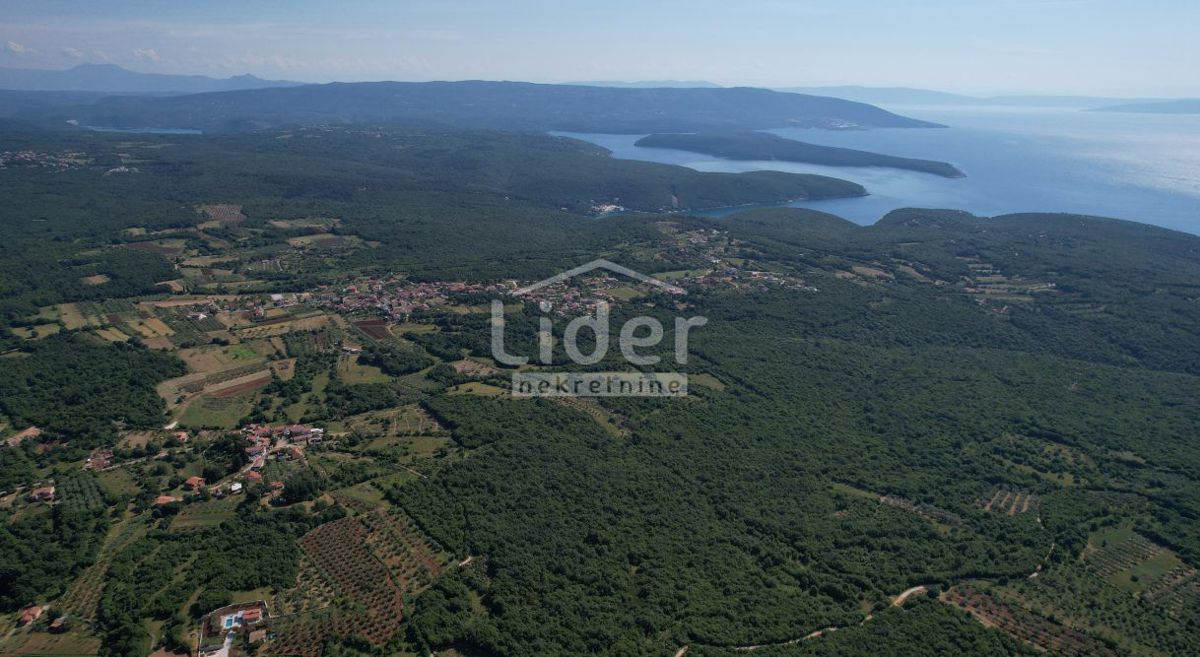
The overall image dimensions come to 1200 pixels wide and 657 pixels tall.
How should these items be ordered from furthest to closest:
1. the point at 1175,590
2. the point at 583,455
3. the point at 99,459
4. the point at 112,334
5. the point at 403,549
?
the point at 112,334
the point at 583,455
the point at 99,459
the point at 403,549
the point at 1175,590

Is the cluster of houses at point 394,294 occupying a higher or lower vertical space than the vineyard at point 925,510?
higher

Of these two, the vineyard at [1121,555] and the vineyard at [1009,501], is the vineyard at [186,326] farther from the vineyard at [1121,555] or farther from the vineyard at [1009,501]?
the vineyard at [1121,555]

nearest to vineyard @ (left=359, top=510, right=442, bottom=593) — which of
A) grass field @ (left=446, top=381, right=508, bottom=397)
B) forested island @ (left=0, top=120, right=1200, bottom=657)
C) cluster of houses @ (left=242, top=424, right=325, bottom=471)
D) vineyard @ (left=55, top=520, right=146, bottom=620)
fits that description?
forested island @ (left=0, top=120, right=1200, bottom=657)

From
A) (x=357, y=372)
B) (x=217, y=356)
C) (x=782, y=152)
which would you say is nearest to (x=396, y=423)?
(x=357, y=372)

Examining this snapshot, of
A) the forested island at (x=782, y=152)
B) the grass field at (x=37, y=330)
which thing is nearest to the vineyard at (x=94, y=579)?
the grass field at (x=37, y=330)

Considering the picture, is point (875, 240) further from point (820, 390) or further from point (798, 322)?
point (820, 390)

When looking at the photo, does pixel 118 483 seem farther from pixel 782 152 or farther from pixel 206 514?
pixel 782 152

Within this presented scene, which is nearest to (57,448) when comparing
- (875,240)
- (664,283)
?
(664,283)
